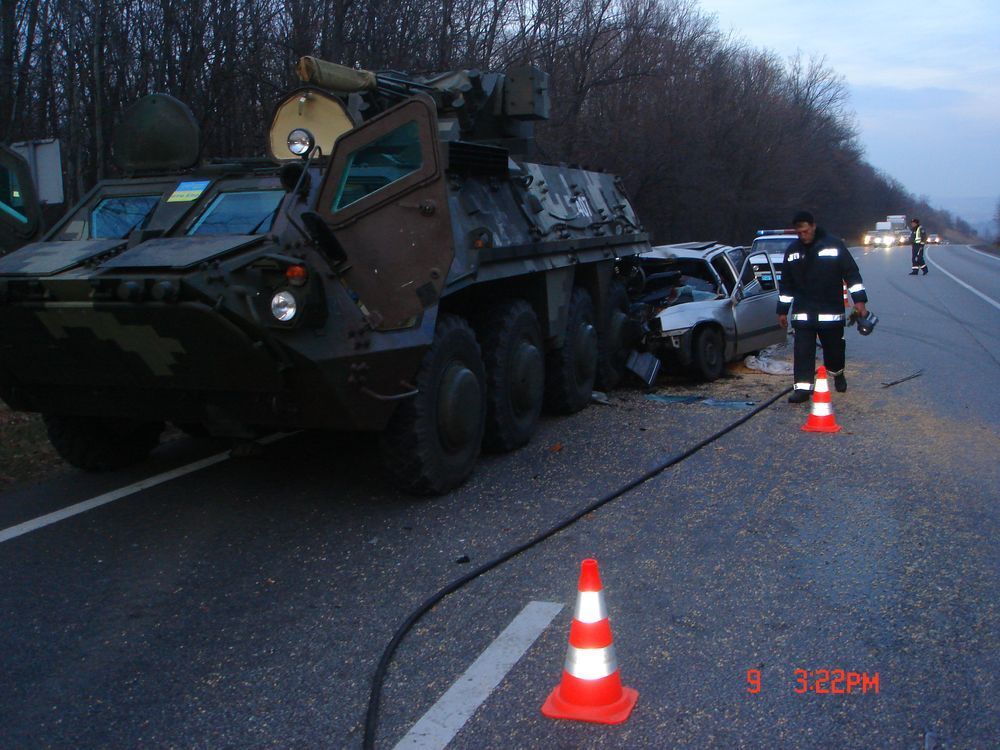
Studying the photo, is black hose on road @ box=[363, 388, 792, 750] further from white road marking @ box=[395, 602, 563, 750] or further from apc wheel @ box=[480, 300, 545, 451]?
apc wheel @ box=[480, 300, 545, 451]

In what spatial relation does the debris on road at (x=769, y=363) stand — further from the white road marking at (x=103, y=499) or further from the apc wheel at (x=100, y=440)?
the apc wheel at (x=100, y=440)

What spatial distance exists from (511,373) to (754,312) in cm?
509

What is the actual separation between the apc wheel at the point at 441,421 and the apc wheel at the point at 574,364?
2.28 metres

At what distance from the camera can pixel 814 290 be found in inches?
379

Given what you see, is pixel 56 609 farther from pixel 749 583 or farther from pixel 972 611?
pixel 972 611

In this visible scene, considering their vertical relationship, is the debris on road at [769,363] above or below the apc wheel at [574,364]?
below

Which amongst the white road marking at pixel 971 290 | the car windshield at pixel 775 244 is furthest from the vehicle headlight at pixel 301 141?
the white road marking at pixel 971 290

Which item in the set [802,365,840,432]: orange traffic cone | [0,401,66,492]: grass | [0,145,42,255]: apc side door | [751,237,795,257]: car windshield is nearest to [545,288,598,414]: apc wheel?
[802,365,840,432]: orange traffic cone

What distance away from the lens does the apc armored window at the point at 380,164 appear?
5855mm

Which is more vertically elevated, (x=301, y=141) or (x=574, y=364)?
(x=301, y=141)

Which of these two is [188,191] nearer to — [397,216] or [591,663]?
[397,216]

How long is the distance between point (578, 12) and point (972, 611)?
25667 millimetres

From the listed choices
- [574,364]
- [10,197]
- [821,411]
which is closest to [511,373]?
[574,364]

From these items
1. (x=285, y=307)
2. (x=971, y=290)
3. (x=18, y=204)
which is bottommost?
(x=971, y=290)
